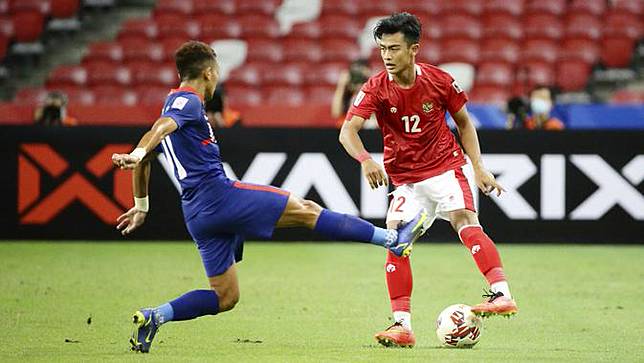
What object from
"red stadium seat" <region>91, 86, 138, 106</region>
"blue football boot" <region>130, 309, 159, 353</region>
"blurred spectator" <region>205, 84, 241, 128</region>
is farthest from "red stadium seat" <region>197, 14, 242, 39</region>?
"blue football boot" <region>130, 309, 159, 353</region>

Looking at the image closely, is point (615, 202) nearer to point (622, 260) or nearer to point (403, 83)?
point (622, 260)

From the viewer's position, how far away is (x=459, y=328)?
706cm

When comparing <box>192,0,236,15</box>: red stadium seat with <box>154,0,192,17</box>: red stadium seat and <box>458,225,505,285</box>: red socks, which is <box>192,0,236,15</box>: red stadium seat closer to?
<box>154,0,192,17</box>: red stadium seat

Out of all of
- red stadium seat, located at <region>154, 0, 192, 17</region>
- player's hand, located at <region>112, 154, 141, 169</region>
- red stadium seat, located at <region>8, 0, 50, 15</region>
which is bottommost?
red stadium seat, located at <region>8, 0, 50, 15</region>

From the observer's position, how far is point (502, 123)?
51.5ft

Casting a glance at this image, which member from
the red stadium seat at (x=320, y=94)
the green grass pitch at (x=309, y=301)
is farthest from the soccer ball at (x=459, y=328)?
the red stadium seat at (x=320, y=94)

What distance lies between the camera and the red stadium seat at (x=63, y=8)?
65.5ft

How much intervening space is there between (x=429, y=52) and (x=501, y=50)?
1271mm

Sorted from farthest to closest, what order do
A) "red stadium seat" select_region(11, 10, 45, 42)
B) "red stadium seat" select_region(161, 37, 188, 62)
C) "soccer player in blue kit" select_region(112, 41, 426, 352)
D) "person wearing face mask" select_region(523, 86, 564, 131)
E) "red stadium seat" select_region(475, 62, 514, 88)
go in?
"red stadium seat" select_region(11, 10, 45, 42), "red stadium seat" select_region(161, 37, 188, 62), "red stadium seat" select_region(475, 62, 514, 88), "person wearing face mask" select_region(523, 86, 564, 131), "soccer player in blue kit" select_region(112, 41, 426, 352)

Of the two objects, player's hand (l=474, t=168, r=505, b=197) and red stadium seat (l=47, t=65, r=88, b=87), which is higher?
player's hand (l=474, t=168, r=505, b=197)

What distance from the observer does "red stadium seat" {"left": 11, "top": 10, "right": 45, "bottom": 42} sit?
1941 centimetres

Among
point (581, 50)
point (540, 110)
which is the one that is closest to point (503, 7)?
point (581, 50)

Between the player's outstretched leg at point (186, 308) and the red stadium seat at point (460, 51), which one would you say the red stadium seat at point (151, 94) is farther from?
the player's outstretched leg at point (186, 308)

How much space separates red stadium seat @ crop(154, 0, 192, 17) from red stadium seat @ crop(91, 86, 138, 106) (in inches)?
82.2
